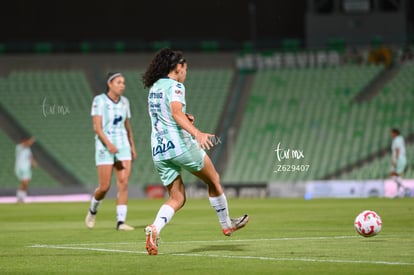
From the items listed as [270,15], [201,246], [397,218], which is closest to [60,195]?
[270,15]

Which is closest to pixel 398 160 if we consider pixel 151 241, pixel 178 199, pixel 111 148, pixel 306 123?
pixel 306 123

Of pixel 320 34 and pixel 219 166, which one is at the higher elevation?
pixel 320 34

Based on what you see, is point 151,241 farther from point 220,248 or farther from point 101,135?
point 101,135

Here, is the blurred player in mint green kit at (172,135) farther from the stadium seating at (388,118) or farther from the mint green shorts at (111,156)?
the stadium seating at (388,118)

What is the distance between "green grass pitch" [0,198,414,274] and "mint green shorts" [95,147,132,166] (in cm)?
124

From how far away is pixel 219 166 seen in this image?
134 feet

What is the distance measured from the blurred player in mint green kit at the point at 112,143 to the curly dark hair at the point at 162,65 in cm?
522

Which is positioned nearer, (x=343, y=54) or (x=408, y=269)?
(x=408, y=269)

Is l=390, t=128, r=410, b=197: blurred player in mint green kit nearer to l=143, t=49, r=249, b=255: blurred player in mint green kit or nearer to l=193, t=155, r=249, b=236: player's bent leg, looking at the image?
l=193, t=155, r=249, b=236: player's bent leg

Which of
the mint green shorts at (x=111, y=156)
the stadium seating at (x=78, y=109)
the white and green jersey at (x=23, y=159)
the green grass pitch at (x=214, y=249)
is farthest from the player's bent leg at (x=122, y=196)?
the stadium seating at (x=78, y=109)

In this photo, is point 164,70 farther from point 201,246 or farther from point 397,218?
point 397,218

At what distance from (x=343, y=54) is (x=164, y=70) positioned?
3559cm

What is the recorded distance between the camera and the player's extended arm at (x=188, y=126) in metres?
10.9

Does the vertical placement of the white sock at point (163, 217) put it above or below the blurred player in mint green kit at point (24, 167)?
above
